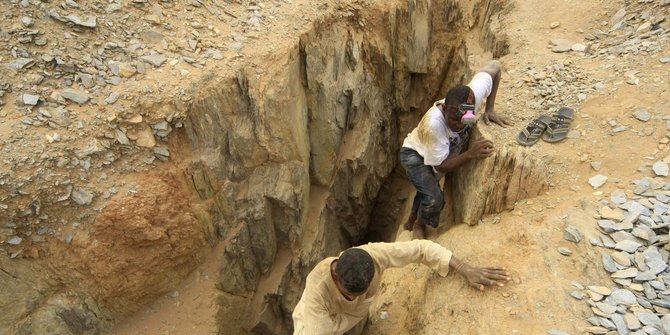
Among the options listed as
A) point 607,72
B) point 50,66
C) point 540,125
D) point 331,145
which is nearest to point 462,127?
point 540,125

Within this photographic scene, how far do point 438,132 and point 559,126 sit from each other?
1.20 meters

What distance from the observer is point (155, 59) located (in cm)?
541

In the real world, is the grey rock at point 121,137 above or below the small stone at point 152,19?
below

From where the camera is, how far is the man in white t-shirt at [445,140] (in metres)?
4.12

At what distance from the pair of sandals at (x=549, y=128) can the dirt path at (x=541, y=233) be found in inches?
3.2

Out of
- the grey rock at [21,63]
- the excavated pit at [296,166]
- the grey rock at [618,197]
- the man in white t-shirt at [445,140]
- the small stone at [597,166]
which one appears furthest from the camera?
the excavated pit at [296,166]

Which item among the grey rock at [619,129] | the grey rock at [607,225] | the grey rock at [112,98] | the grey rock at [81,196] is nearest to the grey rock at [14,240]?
the grey rock at [81,196]

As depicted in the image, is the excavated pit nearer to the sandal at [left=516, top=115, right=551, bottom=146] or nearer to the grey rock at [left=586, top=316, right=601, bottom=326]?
the sandal at [left=516, top=115, right=551, bottom=146]

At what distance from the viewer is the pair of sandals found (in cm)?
427

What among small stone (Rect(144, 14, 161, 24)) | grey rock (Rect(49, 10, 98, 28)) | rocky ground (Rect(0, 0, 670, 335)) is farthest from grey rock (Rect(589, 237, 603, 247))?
grey rock (Rect(49, 10, 98, 28))

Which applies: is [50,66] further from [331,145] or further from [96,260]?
[331,145]

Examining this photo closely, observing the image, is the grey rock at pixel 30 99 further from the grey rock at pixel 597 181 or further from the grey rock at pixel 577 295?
the grey rock at pixel 597 181

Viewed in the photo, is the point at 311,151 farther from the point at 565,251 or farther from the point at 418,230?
the point at 565,251

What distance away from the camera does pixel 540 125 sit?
4406 mm
